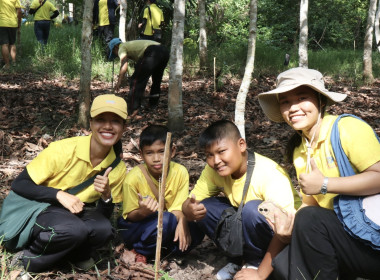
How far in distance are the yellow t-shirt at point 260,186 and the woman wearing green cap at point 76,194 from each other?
672 millimetres

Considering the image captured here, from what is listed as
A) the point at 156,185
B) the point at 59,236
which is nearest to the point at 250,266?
the point at 156,185

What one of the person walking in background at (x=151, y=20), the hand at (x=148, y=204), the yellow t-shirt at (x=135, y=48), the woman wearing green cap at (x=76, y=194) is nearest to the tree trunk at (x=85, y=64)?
the yellow t-shirt at (x=135, y=48)

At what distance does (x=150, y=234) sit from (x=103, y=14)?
855cm

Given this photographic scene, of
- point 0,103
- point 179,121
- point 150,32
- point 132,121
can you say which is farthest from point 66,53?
point 179,121

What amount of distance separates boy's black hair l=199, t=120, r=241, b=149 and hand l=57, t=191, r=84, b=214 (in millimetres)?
A: 924

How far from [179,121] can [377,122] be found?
3.32 metres

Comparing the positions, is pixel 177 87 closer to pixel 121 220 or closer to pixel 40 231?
pixel 121 220

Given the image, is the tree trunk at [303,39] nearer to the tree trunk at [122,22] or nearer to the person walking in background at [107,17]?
the tree trunk at [122,22]

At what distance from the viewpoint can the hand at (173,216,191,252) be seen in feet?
9.31

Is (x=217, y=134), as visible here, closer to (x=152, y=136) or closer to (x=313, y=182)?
(x=152, y=136)

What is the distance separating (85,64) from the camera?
5129mm

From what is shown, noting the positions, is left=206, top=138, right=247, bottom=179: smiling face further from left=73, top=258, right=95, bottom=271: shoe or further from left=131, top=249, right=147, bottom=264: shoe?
left=73, top=258, right=95, bottom=271: shoe

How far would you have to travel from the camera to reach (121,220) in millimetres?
3020

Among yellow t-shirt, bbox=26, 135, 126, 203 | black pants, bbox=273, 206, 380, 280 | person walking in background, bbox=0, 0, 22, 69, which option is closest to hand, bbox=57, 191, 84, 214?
yellow t-shirt, bbox=26, 135, 126, 203
